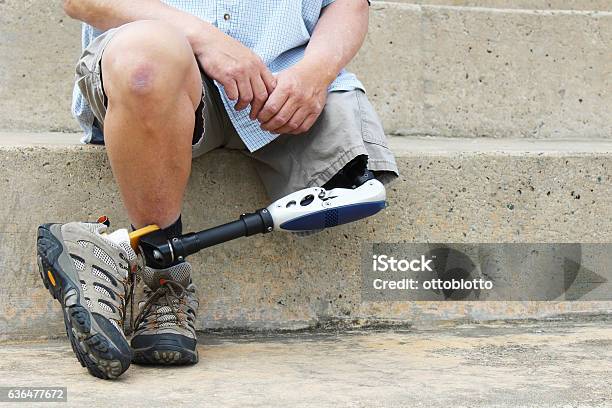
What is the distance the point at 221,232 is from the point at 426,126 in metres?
0.90

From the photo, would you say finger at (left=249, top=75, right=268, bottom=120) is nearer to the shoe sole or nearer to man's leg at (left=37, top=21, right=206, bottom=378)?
man's leg at (left=37, top=21, right=206, bottom=378)

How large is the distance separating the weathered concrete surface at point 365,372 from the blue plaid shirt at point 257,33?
40cm

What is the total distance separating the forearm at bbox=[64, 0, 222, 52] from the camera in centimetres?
151

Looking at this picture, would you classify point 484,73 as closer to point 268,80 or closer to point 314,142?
point 314,142

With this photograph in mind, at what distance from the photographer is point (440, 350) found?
1.60 m

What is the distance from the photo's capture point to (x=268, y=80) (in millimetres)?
1522

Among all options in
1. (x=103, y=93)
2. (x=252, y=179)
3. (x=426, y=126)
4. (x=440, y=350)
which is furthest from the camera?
(x=426, y=126)

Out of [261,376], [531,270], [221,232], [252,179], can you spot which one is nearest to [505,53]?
[531,270]

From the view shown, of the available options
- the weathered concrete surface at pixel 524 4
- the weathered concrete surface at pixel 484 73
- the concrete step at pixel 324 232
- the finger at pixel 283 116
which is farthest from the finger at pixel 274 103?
the weathered concrete surface at pixel 524 4

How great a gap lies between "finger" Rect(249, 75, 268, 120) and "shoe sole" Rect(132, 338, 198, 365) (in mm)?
416

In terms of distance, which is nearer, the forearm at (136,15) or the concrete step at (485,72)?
the forearm at (136,15)

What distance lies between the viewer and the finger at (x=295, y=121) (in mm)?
1558

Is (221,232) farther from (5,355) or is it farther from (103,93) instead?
(5,355)

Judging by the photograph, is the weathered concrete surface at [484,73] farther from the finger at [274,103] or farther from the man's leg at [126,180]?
the man's leg at [126,180]
